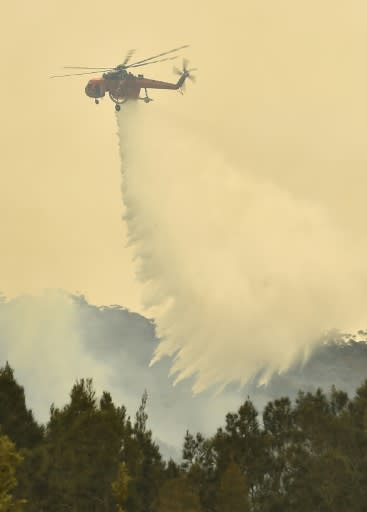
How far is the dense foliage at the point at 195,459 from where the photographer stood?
56.9 meters

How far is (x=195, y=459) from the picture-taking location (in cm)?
6575

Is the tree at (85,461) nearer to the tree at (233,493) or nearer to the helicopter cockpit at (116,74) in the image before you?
the tree at (233,493)

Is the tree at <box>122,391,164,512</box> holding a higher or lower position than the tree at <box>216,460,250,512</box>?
higher

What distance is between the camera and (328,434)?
220 feet

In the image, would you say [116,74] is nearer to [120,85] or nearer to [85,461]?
[120,85]

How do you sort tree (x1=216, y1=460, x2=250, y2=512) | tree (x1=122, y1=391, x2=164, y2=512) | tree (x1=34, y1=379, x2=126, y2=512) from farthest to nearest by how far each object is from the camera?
tree (x1=122, y1=391, x2=164, y2=512) → tree (x1=34, y1=379, x2=126, y2=512) → tree (x1=216, y1=460, x2=250, y2=512)

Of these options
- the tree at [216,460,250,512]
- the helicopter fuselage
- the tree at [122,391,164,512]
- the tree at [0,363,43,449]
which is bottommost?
the tree at [216,460,250,512]

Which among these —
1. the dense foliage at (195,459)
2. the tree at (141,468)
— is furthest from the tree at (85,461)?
the tree at (141,468)

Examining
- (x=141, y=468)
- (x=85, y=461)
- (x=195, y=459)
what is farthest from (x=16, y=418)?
(x=195, y=459)

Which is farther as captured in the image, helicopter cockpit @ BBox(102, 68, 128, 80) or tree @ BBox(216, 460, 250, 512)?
helicopter cockpit @ BBox(102, 68, 128, 80)

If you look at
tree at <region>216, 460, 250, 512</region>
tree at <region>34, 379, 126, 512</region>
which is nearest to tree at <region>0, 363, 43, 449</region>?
tree at <region>34, 379, 126, 512</region>

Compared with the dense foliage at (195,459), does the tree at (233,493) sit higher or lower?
lower

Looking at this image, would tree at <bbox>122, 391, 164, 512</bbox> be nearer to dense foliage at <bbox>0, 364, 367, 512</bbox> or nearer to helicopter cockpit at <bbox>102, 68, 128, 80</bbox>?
dense foliage at <bbox>0, 364, 367, 512</bbox>

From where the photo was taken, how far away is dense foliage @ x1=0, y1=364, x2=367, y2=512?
187 ft
